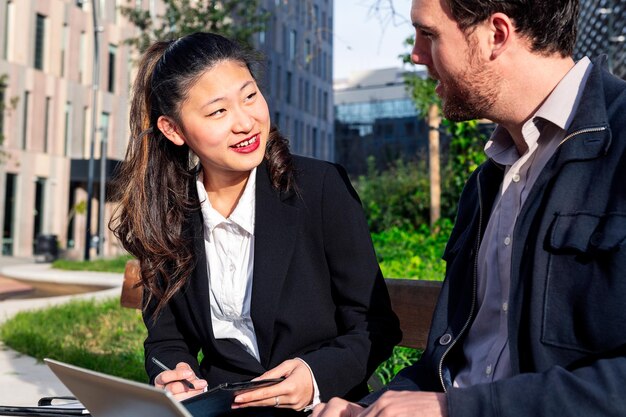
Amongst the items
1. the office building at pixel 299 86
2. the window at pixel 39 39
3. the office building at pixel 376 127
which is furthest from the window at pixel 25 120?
the office building at pixel 376 127

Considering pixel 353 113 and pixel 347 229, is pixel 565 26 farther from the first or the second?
pixel 353 113

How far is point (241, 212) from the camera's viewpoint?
2.86 metres

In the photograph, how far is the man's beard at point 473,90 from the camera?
1.96 metres

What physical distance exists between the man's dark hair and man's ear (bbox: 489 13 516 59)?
1cm

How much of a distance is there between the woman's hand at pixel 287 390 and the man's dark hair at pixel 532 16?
1052 mm

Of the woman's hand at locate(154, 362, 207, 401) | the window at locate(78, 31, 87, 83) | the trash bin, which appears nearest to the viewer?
the woman's hand at locate(154, 362, 207, 401)

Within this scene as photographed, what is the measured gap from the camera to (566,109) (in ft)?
6.39

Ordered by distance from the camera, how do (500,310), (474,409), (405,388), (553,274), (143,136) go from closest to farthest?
(474,409), (553,274), (500,310), (405,388), (143,136)

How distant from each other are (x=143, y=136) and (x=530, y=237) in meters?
1.71

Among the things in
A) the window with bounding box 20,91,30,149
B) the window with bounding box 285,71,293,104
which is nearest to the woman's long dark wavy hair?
the window with bounding box 20,91,30,149

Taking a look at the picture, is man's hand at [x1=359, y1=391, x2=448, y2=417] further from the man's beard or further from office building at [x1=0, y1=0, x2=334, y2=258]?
office building at [x1=0, y1=0, x2=334, y2=258]

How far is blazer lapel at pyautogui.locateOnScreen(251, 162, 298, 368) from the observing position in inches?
107

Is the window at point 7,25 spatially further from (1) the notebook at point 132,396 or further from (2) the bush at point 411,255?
(1) the notebook at point 132,396

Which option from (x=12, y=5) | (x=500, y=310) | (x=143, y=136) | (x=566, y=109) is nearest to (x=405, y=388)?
(x=500, y=310)
